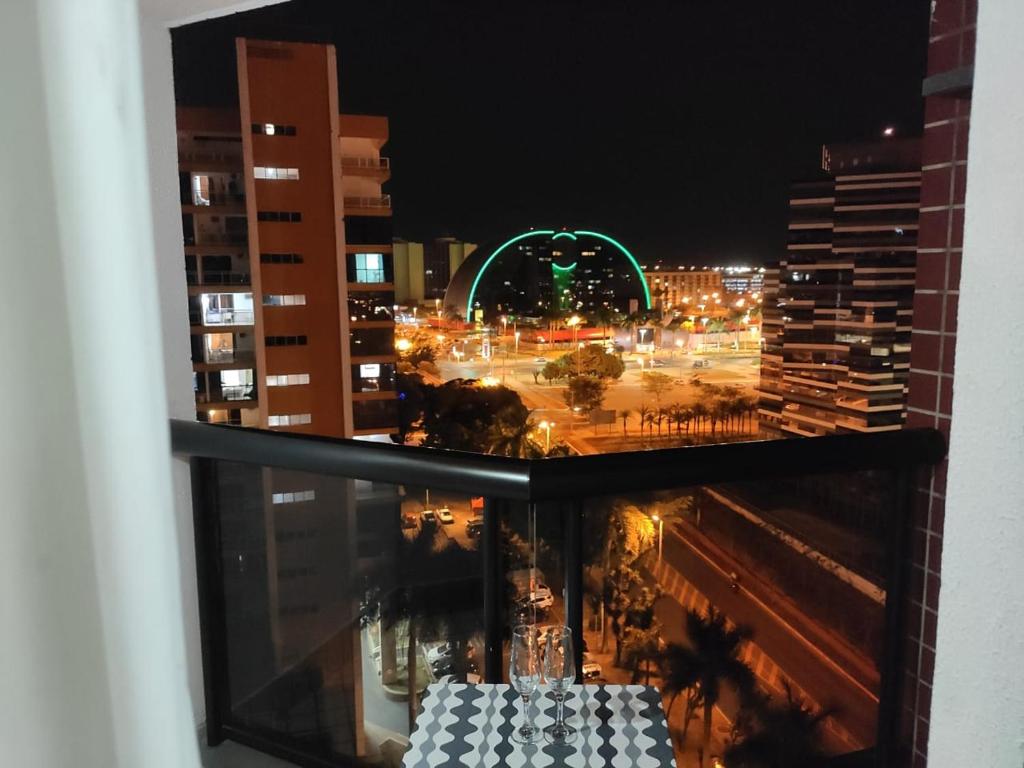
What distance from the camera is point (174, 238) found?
2.17 meters

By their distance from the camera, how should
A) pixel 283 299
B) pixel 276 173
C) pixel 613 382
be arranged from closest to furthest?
pixel 283 299
pixel 276 173
pixel 613 382

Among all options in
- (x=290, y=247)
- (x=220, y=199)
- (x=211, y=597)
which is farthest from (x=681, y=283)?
(x=211, y=597)

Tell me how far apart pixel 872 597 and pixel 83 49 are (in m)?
2.04

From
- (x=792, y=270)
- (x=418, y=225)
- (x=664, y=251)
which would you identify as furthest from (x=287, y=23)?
(x=792, y=270)

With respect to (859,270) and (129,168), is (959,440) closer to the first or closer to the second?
(129,168)

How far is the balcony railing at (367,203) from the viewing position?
20.8m

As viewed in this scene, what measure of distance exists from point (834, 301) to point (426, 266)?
12.7m

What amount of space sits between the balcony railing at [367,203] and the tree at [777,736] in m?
20.3

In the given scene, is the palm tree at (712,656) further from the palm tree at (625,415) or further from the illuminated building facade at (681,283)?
the palm tree at (625,415)

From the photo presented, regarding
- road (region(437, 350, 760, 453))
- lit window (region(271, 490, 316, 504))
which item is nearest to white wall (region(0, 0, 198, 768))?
lit window (region(271, 490, 316, 504))

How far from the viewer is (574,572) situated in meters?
1.65

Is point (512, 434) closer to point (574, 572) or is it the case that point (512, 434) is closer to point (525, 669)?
point (574, 572)

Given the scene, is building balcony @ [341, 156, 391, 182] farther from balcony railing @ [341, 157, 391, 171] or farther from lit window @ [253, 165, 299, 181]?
lit window @ [253, 165, 299, 181]

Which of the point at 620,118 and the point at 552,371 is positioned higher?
the point at 620,118
